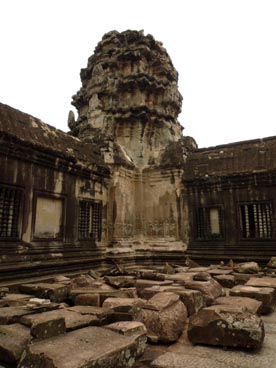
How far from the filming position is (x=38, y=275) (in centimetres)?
727

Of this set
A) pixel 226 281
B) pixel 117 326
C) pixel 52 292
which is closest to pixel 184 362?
pixel 117 326

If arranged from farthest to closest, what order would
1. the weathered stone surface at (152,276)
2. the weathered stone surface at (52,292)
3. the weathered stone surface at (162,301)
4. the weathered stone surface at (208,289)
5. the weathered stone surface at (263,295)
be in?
the weathered stone surface at (152,276)
the weathered stone surface at (52,292)
the weathered stone surface at (208,289)
the weathered stone surface at (263,295)
the weathered stone surface at (162,301)

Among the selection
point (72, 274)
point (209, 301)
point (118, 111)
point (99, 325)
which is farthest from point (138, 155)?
point (99, 325)

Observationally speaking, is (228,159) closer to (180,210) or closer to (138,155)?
(180,210)

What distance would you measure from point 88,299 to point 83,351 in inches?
87.7

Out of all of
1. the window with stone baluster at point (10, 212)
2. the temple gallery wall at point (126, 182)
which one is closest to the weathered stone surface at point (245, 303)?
the temple gallery wall at point (126, 182)

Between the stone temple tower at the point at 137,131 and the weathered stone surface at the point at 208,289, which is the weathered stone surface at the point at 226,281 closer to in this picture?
the weathered stone surface at the point at 208,289

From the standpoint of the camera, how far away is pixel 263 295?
477 centimetres

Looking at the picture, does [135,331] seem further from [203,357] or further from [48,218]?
[48,218]

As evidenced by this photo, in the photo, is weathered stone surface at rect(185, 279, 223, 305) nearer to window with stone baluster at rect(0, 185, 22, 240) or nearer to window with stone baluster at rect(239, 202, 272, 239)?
window with stone baluster at rect(0, 185, 22, 240)

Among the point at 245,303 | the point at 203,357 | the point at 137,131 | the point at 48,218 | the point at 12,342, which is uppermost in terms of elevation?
the point at 137,131

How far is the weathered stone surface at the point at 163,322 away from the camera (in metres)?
3.45

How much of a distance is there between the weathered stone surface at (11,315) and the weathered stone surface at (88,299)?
1.09 metres

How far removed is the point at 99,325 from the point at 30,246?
13.9ft
